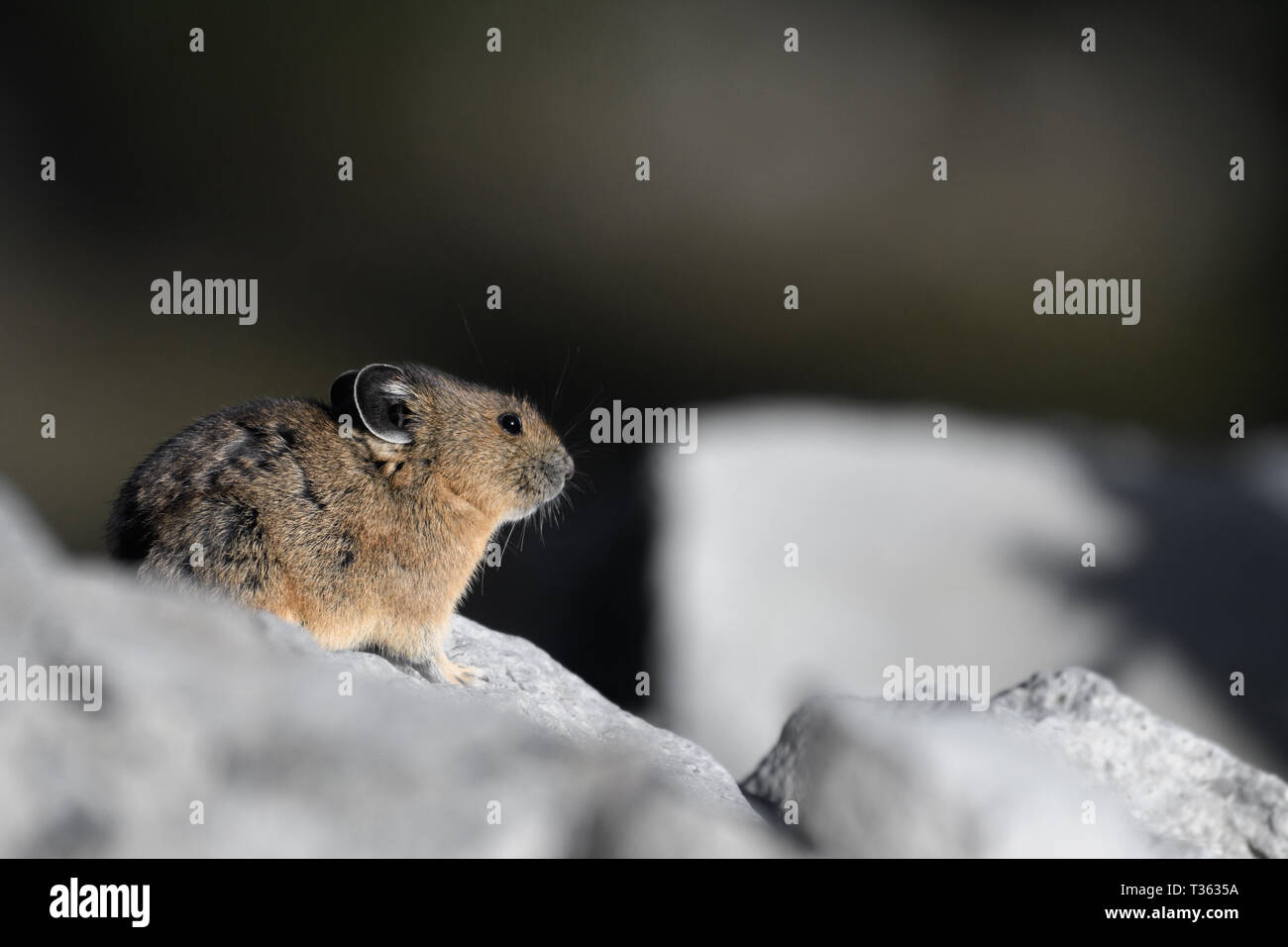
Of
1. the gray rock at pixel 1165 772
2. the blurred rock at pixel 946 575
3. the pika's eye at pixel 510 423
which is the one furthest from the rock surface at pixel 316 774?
the blurred rock at pixel 946 575

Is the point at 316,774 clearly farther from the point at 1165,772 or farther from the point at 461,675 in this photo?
the point at 1165,772

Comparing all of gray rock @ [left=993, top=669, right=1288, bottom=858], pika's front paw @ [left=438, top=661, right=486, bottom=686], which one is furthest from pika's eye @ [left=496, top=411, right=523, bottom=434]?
gray rock @ [left=993, top=669, right=1288, bottom=858]

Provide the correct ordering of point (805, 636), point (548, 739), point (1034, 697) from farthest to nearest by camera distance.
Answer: point (805, 636) → point (1034, 697) → point (548, 739)

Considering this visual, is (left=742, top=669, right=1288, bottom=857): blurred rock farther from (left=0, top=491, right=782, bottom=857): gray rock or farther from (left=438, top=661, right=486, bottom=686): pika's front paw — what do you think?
(left=438, top=661, right=486, bottom=686): pika's front paw

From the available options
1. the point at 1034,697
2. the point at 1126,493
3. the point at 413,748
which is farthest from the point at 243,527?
the point at 1126,493

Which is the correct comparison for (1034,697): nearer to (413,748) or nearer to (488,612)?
(413,748)

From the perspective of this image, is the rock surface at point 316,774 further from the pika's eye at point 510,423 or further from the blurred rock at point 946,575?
the blurred rock at point 946,575
